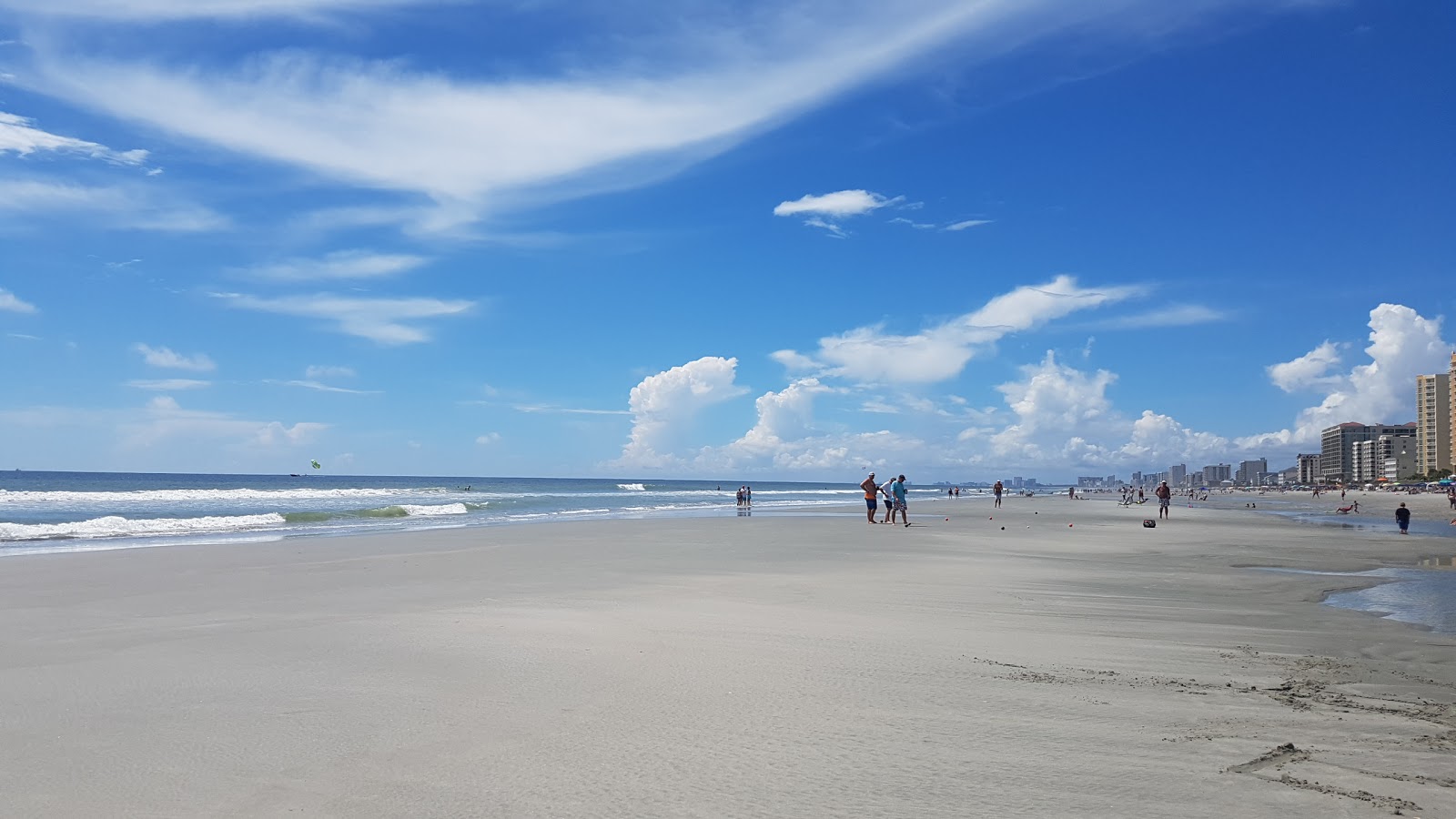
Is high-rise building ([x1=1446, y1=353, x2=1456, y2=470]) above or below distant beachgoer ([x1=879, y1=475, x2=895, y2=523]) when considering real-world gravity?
above

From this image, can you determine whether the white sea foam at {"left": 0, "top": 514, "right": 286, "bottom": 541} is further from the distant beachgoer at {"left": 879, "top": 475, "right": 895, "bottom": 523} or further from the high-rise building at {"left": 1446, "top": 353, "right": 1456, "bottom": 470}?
the high-rise building at {"left": 1446, "top": 353, "right": 1456, "bottom": 470}

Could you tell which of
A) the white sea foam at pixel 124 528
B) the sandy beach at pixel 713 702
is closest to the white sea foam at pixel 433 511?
the white sea foam at pixel 124 528

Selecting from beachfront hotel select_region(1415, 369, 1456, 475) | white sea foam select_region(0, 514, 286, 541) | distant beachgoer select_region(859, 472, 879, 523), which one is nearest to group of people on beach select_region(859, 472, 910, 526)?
distant beachgoer select_region(859, 472, 879, 523)

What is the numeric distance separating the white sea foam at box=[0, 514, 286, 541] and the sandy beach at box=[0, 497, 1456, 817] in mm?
16324

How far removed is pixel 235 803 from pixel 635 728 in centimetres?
218

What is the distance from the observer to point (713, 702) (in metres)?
6.19

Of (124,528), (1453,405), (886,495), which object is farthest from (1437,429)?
(124,528)

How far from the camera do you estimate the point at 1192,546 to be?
24.8 m

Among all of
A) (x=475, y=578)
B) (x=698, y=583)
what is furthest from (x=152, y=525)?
(x=698, y=583)

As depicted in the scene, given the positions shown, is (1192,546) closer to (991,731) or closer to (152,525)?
(991,731)

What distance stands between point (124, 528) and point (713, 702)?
33.1 m

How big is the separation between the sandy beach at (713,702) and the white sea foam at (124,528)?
53.6 feet

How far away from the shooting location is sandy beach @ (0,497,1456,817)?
441 cm

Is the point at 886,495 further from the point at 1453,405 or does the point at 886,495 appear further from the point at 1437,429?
the point at 1437,429
